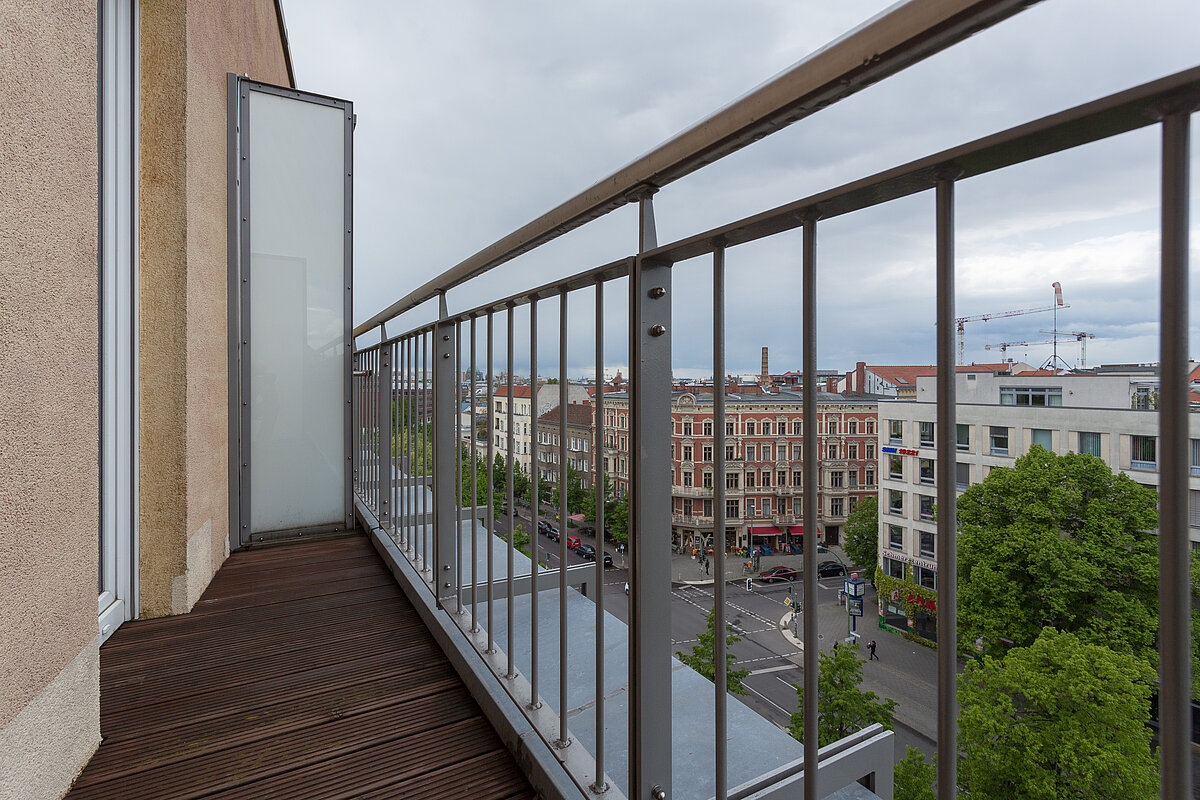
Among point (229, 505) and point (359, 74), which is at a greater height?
point (359, 74)

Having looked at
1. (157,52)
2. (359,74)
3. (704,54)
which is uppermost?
(704,54)

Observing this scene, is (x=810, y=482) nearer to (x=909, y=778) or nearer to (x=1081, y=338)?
(x=1081, y=338)

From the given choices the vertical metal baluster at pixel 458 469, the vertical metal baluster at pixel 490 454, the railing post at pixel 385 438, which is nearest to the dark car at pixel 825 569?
the vertical metal baluster at pixel 490 454

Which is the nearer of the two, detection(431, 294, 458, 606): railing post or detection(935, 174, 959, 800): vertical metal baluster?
detection(935, 174, 959, 800): vertical metal baluster

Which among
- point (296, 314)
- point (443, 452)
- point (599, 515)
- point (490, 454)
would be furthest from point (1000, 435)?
point (296, 314)

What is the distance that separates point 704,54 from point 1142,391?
14091 mm

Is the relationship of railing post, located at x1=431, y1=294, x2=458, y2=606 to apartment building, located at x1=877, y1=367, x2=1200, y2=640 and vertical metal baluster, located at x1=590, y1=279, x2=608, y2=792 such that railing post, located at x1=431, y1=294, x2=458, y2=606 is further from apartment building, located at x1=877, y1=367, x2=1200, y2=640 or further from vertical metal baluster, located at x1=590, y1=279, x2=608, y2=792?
apartment building, located at x1=877, y1=367, x2=1200, y2=640

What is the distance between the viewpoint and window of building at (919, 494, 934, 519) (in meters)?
0.54

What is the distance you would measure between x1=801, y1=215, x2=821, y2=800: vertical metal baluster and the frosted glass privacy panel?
355 centimetres

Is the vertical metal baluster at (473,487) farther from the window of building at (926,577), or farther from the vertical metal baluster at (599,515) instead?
the window of building at (926,577)

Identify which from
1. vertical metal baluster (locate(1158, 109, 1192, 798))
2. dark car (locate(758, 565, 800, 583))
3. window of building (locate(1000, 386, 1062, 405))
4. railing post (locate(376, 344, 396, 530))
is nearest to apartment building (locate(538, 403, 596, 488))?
dark car (locate(758, 565, 800, 583))

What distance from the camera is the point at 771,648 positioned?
989mm

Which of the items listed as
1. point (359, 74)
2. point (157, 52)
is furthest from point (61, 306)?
point (359, 74)

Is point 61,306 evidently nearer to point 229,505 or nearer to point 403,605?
point 403,605
